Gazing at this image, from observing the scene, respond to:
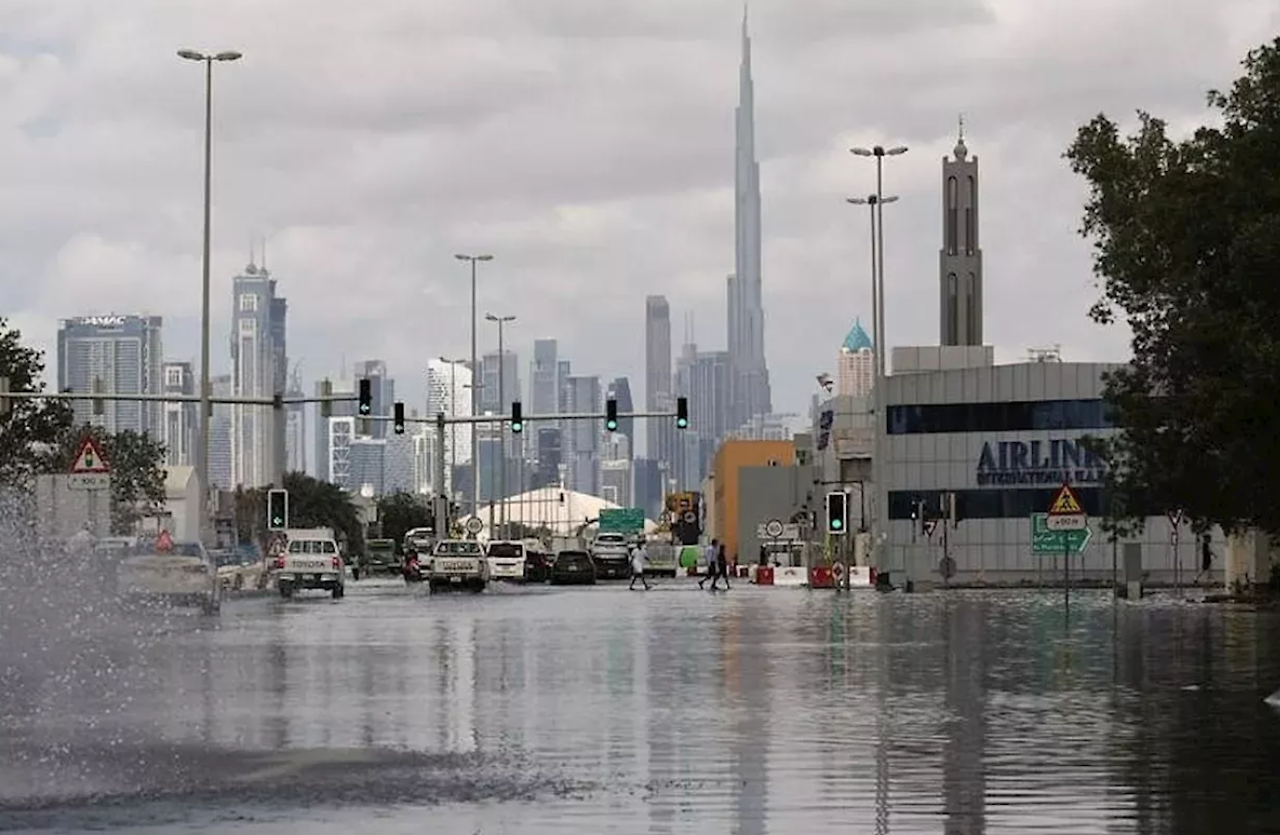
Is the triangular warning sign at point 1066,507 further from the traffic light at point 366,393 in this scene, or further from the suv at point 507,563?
the suv at point 507,563

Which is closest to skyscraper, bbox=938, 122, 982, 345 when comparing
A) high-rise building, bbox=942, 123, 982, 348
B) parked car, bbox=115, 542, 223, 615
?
high-rise building, bbox=942, 123, 982, 348

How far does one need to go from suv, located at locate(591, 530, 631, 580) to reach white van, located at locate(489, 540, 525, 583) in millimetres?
6617

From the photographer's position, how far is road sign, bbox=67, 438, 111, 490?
148 ft

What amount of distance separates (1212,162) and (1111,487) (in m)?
15.5

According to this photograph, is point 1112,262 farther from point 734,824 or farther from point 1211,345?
point 734,824

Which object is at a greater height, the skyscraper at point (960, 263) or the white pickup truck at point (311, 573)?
the skyscraper at point (960, 263)

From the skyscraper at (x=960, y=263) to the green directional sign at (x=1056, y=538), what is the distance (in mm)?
91496

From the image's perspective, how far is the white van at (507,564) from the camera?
366 ft

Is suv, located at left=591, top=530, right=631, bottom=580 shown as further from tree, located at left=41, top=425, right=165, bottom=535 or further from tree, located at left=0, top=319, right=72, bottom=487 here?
tree, located at left=0, top=319, right=72, bottom=487

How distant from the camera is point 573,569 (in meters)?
105

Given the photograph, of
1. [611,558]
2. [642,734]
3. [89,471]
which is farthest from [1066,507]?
[611,558]

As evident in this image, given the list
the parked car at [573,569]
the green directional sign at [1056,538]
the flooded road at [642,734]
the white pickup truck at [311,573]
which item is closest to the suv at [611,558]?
the parked car at [573,569]

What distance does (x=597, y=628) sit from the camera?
47.0 meters

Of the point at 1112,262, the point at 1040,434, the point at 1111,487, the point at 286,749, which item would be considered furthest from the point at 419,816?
the point at 1040,434
